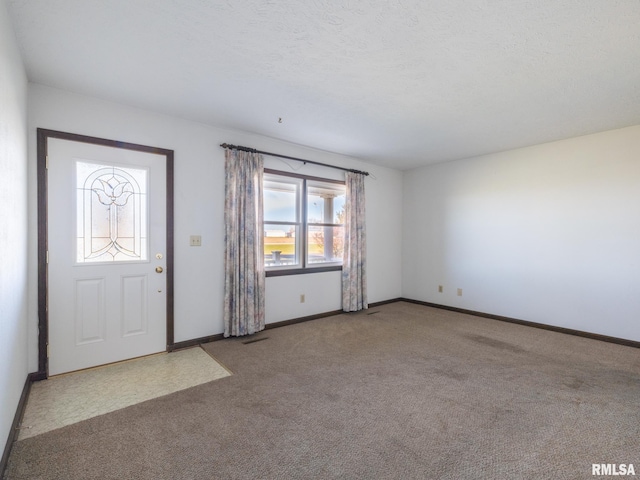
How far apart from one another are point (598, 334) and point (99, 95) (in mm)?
6305

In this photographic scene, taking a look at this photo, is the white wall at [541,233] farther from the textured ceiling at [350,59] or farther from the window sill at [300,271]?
the window sill at [300,271]

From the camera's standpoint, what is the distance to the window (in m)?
4.34

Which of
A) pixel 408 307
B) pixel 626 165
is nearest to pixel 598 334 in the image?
pixel 626 165

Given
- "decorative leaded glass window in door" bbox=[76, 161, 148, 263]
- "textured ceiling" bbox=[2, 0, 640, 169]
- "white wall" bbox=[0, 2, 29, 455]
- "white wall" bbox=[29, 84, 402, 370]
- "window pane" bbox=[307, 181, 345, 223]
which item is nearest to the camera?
"white wall" bbox=[0, 2, 29, 455]

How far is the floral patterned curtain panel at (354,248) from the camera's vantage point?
4.99 meters

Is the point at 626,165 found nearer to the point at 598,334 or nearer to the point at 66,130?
the point at 598,334

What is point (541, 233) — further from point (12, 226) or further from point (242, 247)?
point (12, 226)

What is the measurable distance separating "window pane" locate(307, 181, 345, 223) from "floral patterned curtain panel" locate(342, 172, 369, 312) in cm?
18

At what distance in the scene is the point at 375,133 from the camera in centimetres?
392

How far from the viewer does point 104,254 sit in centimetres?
299

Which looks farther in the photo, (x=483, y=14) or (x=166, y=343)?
(x=166, y=343)

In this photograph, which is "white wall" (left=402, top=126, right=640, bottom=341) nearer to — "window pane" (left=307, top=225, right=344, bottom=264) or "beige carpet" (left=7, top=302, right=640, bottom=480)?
"beige carpet" (left=7, top=302, right=640, bottom=480)

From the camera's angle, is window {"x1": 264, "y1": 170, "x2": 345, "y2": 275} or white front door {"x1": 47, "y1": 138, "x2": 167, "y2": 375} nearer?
white front door {"x1": 47, "y1": 138, "x2": 167, "y2": 375}

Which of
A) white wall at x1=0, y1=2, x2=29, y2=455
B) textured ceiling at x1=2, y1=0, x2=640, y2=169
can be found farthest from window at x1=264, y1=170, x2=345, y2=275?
white wall at x1=0, y1=2, x2=29, y2=455
